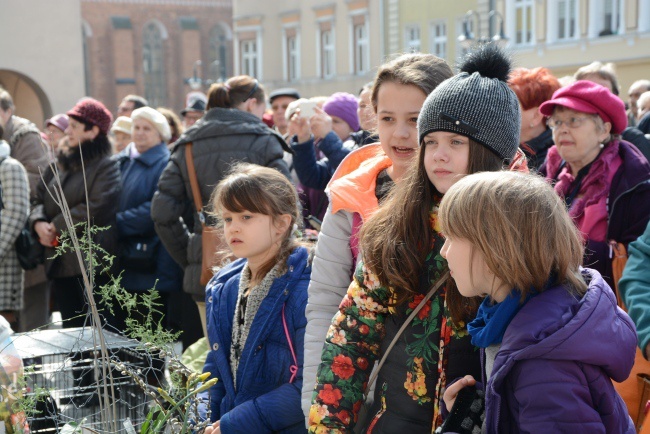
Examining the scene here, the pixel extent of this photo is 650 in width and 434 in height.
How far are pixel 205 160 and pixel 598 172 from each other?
2.36 m

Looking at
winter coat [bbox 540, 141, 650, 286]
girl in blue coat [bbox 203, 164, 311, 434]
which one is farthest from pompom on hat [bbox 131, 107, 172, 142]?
winter coat [bbox 540, 141, 650, 286]

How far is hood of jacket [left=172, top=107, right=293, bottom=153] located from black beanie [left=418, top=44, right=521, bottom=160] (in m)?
2.93

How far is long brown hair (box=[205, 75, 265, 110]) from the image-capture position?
549cm

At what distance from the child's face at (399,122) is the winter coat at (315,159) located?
2628 mm

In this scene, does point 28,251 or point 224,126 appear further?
point 28,251

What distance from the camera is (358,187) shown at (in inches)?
106

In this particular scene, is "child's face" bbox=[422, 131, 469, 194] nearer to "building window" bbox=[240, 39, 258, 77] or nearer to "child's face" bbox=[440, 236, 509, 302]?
"child's face" bbox=[440, 236, 509, 302]

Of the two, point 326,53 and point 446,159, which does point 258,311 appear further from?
point 326,53

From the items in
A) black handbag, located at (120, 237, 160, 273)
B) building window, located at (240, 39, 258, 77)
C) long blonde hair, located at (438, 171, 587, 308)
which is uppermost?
building window, located at (240, 39, 258, 77)

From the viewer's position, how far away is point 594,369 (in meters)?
1.88

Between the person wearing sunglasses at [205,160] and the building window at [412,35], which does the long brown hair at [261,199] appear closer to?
the person wearing sunglasses at [205,160]

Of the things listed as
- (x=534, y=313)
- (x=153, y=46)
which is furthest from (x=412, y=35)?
(x=534, y=313)

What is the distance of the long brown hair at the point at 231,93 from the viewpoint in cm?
549

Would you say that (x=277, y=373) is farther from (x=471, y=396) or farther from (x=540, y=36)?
(x=540, y=36)
